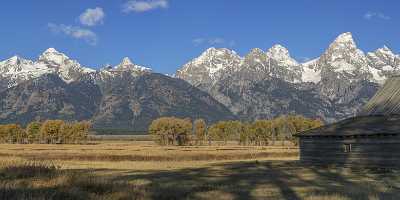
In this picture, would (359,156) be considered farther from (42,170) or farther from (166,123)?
(166,123)

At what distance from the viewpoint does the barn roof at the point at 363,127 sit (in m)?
46.9

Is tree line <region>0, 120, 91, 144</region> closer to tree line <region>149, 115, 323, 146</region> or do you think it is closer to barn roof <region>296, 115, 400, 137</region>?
tree line <region>149, 115, 323, 146</region>

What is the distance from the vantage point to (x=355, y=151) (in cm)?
4925

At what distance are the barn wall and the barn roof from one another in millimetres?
712

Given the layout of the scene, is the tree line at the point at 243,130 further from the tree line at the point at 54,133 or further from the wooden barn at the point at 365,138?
the wooden barn at the point at 365,138

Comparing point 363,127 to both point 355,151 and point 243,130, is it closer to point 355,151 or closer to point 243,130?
point 355,151

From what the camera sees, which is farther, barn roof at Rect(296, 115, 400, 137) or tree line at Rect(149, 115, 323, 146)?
tree line at Rect(149, 115, 323, 146)

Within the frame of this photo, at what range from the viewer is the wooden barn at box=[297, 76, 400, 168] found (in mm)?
46469

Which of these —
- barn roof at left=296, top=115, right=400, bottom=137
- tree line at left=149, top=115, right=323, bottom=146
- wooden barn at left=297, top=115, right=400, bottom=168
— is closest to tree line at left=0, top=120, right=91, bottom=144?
tree line at left=149, top=115, right=323, bottom=146

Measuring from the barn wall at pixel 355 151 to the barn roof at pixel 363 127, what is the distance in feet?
2.34

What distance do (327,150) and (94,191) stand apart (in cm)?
3545

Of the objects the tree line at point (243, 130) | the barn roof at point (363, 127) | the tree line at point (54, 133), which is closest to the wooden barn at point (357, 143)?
the barn roof at point (363, 127)

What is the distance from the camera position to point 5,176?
26.0m

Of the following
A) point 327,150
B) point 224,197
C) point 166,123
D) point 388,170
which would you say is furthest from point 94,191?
point 166,123
